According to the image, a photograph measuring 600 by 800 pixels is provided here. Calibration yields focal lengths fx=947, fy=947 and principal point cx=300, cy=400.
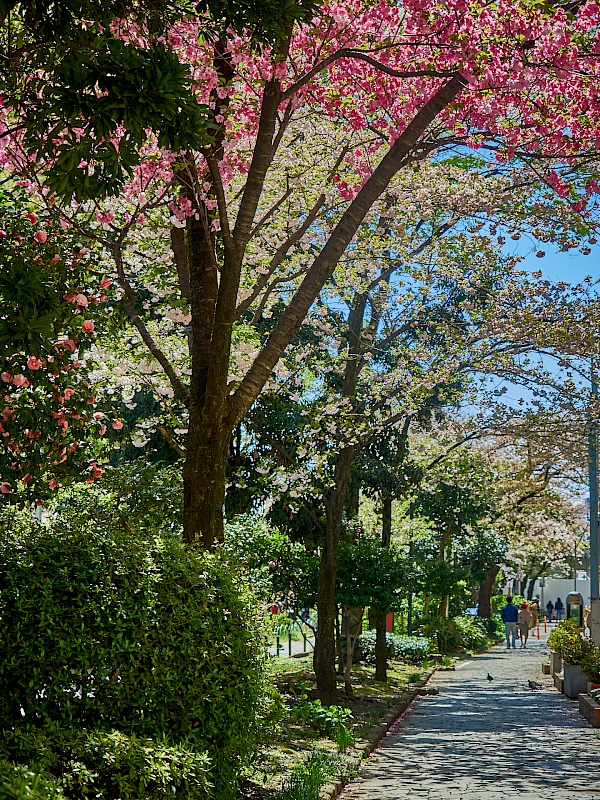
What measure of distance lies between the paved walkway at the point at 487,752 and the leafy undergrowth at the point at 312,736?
1.27 feet

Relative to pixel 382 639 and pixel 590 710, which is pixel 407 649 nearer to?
pixel 382 639

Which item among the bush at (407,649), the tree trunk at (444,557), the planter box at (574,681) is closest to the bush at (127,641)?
the planter box at (574,681)

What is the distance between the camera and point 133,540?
19.1 feet

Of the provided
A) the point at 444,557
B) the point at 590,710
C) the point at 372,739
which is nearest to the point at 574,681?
the point at 590,710

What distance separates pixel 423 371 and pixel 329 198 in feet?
22.5

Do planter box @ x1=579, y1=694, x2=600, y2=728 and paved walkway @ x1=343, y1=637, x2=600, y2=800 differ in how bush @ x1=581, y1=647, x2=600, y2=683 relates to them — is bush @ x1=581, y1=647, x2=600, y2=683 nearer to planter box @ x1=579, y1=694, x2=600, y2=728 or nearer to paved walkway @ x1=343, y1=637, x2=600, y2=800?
paved walkway @ x1=343, y1=637, x2=600, y2=800

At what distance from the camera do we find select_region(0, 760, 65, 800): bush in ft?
10.7

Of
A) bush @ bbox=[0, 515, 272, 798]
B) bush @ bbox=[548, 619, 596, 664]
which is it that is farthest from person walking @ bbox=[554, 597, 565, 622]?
bush @ bbox=[0, 515, 272, 798]

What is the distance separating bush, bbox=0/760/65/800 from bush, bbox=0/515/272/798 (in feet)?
4.77

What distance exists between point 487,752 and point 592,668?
626 centimetres

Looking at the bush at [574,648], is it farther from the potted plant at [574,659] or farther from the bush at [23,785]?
the bush at [23,785]

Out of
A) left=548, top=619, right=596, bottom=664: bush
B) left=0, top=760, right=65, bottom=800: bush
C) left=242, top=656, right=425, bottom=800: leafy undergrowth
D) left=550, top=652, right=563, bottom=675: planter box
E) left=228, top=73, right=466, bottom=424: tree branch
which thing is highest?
left=228, top=73, right=466, bottom=424: tree branch

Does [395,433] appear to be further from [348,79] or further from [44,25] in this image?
[44,25]

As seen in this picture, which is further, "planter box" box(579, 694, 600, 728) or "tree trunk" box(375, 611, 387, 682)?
"tree trunk" box(375, 611, 387, 682)
